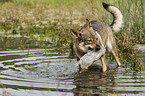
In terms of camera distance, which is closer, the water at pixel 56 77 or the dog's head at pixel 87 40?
the water at pixel 56 77

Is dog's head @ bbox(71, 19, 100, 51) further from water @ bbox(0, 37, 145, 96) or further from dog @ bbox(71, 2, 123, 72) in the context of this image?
water @ bbox(0, 37, 145, 96)

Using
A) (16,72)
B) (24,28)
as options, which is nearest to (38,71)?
(16,72)

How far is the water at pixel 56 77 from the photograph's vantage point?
576cm

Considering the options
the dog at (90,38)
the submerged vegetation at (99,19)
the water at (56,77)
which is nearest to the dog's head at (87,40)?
the dog at (90,38)

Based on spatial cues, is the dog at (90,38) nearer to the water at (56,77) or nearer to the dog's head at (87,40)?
the dog's head at (87,40)

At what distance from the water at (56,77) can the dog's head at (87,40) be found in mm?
731

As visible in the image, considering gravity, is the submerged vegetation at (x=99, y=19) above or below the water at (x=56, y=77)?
above

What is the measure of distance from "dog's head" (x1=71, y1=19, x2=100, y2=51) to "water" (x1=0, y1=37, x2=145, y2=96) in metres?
0.73

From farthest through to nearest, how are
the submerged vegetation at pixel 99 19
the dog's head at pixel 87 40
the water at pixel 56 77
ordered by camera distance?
1. the submerged vegetation at pixel 99 19
2. the dog's head at pixel 87 40
3. the water at pixel 56 77

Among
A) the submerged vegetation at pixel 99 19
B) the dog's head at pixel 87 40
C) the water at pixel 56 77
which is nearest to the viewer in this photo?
the water at pixel 56 77

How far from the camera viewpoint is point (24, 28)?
15.2 metres

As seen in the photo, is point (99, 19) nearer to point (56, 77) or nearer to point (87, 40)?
point (87, 40)

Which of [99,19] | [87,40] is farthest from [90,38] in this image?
[99,19]

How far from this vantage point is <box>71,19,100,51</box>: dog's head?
684 cm
